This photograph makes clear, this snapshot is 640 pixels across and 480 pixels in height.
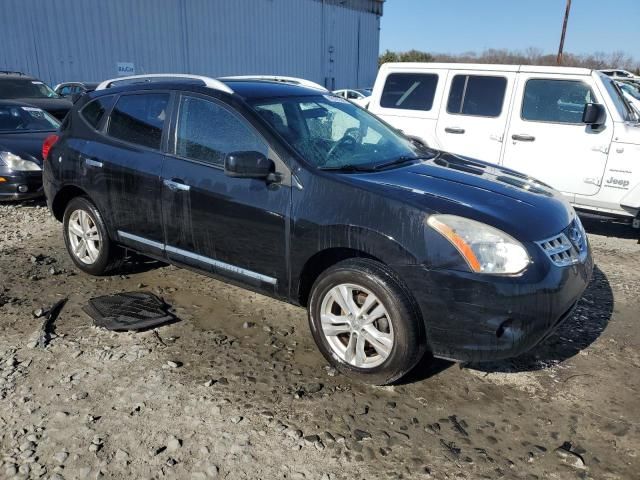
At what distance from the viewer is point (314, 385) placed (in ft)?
10.5

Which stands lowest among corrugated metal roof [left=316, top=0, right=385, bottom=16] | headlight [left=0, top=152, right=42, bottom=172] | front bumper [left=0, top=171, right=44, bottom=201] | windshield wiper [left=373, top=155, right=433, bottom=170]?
front bumper [left=0, top=171, right=44, bottom=201]

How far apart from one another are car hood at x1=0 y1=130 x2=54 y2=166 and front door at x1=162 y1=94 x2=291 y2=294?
4.38 m

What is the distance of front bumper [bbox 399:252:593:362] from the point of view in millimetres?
2775

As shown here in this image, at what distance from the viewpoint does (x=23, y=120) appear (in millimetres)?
8266

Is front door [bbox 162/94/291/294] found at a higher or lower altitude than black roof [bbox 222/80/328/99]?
lower

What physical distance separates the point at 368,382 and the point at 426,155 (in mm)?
1880

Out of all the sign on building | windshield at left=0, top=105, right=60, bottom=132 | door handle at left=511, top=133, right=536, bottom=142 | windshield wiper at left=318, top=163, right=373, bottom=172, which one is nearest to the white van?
door handle at left=511, top=133, right=536, bottom=142

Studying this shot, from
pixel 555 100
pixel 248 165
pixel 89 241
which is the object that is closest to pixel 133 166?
pixel 89 241

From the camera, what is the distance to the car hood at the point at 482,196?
2967 millimetres

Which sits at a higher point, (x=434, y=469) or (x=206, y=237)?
(x=206, y=237)

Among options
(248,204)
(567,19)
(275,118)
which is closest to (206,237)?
(248,204)

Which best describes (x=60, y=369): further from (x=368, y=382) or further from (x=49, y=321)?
(x=368, y=382)

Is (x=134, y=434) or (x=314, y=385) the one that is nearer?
(x=134, y=434)

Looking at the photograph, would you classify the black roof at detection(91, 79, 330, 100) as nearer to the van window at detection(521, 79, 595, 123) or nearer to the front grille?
the front grille
